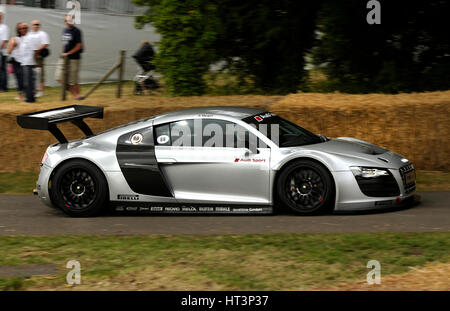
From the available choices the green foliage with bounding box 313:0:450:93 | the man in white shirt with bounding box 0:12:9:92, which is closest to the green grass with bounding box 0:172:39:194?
the green foliage with bounding box 313:0:450:93

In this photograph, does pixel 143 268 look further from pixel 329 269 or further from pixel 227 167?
pixel 227 167

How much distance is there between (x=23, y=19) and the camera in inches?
853

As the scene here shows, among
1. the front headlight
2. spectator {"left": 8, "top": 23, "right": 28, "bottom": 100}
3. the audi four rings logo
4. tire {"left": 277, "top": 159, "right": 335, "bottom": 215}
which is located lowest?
tire {"left": 277, "top": 159, "right": 335, "bottom": 215}

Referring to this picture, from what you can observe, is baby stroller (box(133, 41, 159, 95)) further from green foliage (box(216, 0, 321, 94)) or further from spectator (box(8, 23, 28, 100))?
spectator (box(8, 23, 28, 100))

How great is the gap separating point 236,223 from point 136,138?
1811mm

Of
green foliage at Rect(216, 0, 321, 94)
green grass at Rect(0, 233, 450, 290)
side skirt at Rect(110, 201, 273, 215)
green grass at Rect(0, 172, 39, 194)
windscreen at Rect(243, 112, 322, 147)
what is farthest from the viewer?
green foliage at Rect(216, 0, 321, 94)

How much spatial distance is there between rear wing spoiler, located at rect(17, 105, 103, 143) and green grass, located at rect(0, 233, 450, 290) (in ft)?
6.46

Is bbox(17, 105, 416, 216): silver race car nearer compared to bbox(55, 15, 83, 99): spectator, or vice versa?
bbox(17, 105, 416, 216): silver race car

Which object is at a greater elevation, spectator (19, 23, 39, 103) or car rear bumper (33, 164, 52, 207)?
spectator (19, 23, 39, 103)

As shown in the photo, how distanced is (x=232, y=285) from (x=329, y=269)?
0.90 meters

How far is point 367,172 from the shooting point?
9086 mm

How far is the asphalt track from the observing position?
27.7ft

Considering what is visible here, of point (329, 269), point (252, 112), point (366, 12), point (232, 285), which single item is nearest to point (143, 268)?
point (232, 285)
